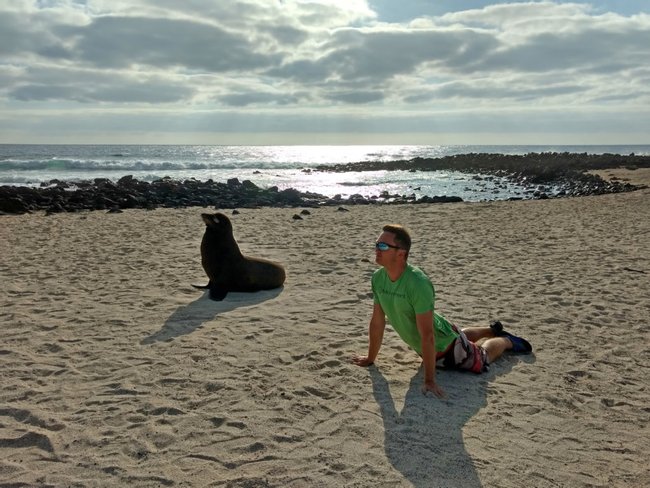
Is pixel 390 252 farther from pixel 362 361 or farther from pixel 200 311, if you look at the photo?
pixel 200 311

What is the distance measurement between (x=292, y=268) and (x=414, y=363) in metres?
4.05

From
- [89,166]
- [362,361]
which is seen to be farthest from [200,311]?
[89,166]

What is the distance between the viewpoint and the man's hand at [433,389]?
4.18 metres

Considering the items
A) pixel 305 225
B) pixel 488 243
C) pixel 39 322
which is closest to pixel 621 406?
pixel 39 322

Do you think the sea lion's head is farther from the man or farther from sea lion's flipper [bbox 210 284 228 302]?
the man

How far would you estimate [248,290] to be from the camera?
23.8 ft

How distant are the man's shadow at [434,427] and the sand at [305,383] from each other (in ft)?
A: 0.05

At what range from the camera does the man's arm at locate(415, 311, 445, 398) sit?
13.6 feet

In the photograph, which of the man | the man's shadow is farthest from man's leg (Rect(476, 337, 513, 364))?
the man's shadow

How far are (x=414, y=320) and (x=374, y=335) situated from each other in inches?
17.0

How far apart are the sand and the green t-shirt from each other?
33 centimetres

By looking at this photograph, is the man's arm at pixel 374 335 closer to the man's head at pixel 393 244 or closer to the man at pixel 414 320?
the man at pixel 414 320

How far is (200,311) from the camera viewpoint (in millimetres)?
6242

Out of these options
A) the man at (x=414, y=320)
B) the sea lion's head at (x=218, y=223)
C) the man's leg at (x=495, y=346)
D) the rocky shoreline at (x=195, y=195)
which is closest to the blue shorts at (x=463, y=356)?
the man at (x=414, y=320)
